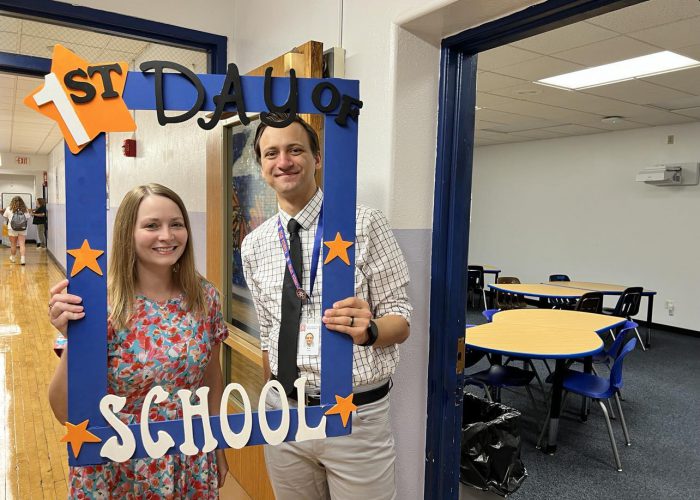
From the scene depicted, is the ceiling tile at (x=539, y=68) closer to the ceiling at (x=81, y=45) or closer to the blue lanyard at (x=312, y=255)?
the ceiling at (x=81, y=45)

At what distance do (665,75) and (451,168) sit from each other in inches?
181

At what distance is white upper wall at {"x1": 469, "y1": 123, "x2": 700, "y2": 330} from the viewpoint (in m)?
7.65

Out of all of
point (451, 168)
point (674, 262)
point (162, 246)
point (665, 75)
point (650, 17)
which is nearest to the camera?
point (162, 246)

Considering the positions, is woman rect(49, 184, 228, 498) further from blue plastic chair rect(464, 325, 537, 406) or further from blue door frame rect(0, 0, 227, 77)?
blue plastic chair rect(464, 325, 537, 406)

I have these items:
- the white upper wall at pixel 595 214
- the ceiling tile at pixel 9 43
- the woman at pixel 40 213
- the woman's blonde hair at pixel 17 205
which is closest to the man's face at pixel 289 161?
the ceiling tile at pixel 9 43

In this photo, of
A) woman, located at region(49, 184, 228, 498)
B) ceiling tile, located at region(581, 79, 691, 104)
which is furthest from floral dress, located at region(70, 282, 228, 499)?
ceiling tile, located at region(581, 79, 691, 104)

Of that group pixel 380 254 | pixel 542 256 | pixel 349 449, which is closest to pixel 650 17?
pixel 380 254

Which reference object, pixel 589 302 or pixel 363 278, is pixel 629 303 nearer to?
pixel 589 302

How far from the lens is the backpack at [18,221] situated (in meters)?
10.8

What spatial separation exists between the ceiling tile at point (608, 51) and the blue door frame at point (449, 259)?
10.0ft

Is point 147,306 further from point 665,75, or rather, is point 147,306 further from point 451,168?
point 665,75

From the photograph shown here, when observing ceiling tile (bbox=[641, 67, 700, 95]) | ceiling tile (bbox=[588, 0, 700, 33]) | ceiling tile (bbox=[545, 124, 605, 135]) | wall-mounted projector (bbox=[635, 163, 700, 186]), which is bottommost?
wall-mounted projector (bbox=[635, 163, 700, 186])

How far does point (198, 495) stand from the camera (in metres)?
1.30

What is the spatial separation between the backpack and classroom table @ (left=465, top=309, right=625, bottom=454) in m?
10.5
